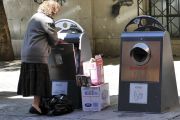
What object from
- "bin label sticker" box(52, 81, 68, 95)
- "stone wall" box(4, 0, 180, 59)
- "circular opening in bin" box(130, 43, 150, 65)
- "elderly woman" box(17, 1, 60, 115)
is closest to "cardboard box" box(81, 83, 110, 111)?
"bin label sticker" box(52, 81, 68, 95)

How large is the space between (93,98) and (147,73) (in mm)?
865

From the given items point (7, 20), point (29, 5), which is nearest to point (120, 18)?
point (29, 5)

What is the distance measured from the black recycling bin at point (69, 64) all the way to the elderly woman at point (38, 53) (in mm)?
298

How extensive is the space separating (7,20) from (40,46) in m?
8.39

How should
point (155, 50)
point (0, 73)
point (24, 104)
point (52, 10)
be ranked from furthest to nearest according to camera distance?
point (0, 73)
point (24, 104)
point (52, 10)
point (155, 50)

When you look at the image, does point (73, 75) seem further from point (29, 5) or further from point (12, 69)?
point (29, 5)

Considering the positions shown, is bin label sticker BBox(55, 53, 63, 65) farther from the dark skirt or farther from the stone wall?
the stone wall

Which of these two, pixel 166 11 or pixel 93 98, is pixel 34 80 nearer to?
pixel 93 98

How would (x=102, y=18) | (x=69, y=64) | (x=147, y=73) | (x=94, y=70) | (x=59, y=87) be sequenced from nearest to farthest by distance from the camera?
Answer: (x=147, y=73), (x=94, y=70), (x=69, y=64), (x=59, y=87), (x=102, y=18)

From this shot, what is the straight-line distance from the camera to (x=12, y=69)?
10.2 m

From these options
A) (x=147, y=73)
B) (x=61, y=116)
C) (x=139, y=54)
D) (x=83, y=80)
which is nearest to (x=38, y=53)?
(x=83, y=80)

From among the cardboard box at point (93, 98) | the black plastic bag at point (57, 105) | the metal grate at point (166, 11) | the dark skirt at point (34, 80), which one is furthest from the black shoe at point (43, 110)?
the metal grate at point (166, 11)

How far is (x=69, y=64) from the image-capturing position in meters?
5.34

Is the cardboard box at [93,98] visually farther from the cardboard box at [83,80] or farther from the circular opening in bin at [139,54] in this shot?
the circular opening in bin at [139,54]
